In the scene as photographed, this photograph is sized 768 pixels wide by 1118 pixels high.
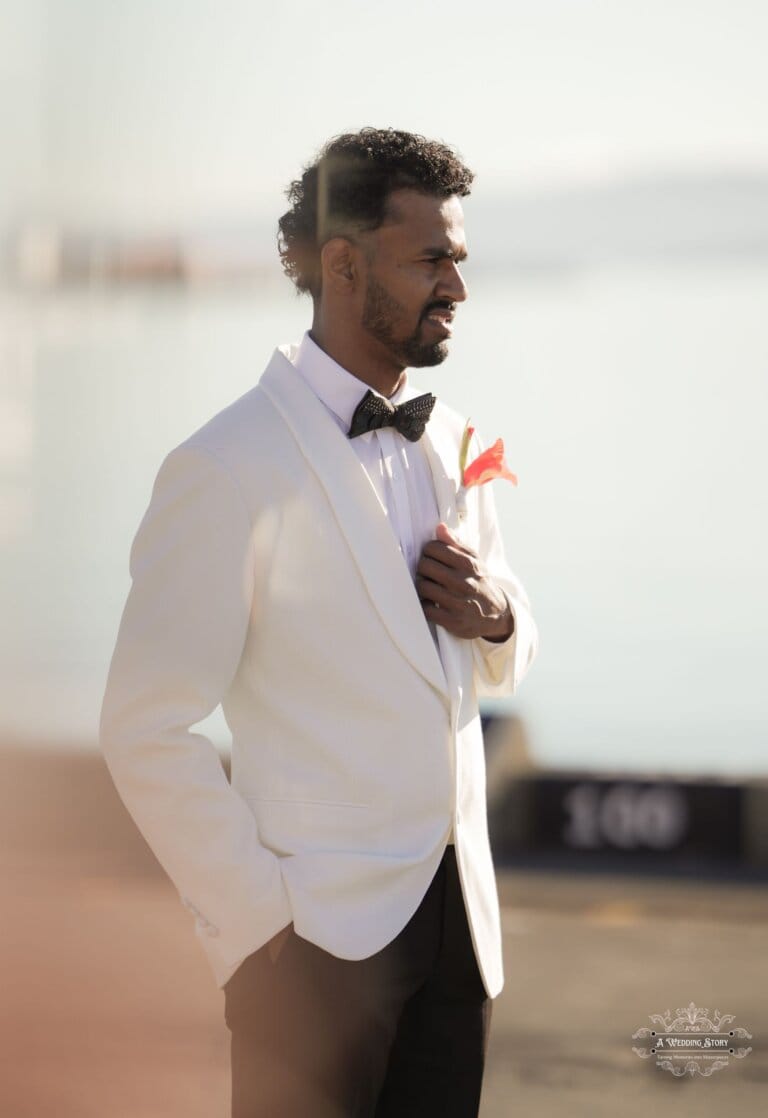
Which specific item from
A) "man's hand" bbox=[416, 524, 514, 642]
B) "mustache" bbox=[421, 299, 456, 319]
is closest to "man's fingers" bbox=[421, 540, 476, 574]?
"man's hand" bbox=[416, 524, 514, 642]

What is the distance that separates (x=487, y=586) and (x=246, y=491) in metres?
0.25

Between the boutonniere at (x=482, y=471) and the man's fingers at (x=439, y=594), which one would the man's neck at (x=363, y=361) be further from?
the man's fingers at (x=439, y=594)

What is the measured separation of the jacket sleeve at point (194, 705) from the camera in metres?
1.12

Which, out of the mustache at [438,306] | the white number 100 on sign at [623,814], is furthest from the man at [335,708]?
the white number 100 on sign at [623,814]

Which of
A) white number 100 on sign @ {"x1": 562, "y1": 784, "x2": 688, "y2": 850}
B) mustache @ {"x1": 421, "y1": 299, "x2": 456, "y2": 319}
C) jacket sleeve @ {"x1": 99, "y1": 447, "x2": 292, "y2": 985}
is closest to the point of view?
jacket sleeve @ {"x1": 99, "y1": 447, "x2": 292, "y2": 985}

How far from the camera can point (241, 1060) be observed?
119cm

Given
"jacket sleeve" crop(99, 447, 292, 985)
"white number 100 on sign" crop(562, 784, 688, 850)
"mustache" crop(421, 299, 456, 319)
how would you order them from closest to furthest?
"jacket sleeve" crop(99, 447, 292, 985) < "mustache" crop(421, 299, 456, 319) < "white number 100 on sign" crop(562, 784, 688, 850)

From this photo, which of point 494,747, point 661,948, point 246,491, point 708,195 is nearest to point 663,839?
Answer: point 494,747

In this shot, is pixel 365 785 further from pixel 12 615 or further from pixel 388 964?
pixel 12 615

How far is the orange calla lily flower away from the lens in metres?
1.29

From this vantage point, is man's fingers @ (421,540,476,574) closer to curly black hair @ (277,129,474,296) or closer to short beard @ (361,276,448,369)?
short beard @ (361,276,448,369)

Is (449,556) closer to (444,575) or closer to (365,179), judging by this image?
(444,575)

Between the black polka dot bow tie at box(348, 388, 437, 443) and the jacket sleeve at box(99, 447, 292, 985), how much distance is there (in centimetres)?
16

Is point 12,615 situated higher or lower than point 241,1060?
higher
